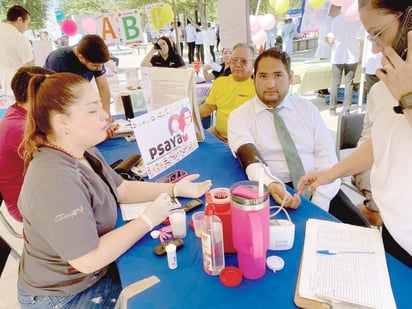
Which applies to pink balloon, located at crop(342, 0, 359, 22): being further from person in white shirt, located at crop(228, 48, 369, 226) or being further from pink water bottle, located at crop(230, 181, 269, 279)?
pink water bottle, located at crop(230, 181, 269, 279)

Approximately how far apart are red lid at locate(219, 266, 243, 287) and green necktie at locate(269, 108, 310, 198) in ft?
2.75

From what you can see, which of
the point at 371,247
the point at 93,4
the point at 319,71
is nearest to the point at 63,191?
the point at 371,247

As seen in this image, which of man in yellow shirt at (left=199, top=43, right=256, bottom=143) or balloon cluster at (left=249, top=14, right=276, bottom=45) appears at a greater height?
balloon cluster at (left=249, top=14, right=276, bottom=45)

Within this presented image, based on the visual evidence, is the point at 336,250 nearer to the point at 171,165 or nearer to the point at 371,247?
the point at 371,247

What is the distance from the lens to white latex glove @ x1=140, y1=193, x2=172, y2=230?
1.10 meters

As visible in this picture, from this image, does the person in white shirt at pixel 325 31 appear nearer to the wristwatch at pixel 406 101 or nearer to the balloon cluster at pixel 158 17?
the balloon cluster at pixel 158 17

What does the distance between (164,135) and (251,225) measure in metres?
0.94

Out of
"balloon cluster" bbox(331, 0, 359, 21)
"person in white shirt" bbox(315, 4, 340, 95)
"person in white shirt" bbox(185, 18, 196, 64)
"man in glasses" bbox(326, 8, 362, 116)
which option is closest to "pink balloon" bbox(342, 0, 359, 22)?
"balloon cluster" bbox(331, 0, 359, 21)

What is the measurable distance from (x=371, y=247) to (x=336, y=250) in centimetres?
12

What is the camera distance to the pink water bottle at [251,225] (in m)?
0.78

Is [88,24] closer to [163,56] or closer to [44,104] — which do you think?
[163,56]

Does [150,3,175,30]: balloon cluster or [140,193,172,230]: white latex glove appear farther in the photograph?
[150,3,175,30]: balloon cluster

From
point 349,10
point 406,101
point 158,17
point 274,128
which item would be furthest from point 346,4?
point 406,101

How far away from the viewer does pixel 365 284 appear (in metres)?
0.81
